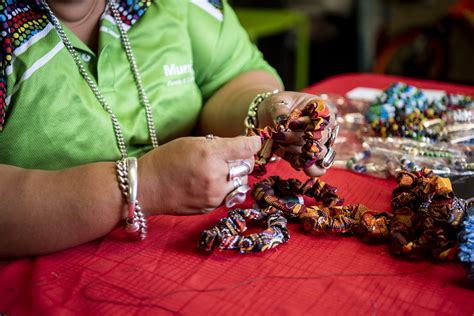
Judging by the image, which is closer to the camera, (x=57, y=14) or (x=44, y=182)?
(x=44, y=182)

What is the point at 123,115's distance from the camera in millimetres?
838

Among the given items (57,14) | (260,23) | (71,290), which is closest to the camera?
(71,290)

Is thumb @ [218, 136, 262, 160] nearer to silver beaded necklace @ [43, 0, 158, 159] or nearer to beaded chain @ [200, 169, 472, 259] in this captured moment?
beaded chain @ [200, 169, 472, 259]

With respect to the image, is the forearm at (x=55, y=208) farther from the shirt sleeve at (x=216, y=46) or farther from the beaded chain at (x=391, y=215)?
the shirt sleeve at (x=216, y=46)

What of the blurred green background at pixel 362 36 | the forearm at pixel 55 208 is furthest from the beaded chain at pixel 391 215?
the blurred green background at pixel 362 36

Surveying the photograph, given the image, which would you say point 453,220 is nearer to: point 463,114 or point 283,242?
point 283,242

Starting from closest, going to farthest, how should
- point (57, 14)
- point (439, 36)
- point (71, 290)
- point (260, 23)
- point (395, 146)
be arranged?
point (71, 290) < point (57, 14) < point (395, 146) < point (260, 23) < point (439, 36)

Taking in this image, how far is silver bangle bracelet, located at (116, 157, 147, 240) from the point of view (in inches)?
24.6

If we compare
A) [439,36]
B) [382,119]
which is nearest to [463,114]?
[382,119]

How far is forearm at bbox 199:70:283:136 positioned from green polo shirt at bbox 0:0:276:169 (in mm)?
22

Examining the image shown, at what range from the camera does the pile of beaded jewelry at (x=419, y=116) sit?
3.18 feet

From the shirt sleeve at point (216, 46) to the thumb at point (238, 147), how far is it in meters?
0.37

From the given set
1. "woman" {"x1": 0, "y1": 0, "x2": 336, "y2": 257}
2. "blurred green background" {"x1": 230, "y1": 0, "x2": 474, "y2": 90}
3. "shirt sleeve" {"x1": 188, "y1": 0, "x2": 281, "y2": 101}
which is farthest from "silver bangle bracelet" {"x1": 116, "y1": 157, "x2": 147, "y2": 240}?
"blurred green background" {"x1": 230, "y1": 0, "x2": 474, "y2": 90}

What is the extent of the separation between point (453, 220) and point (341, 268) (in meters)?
0.13
